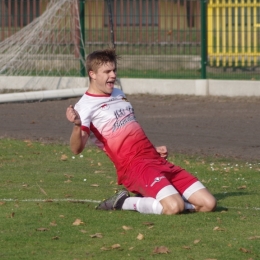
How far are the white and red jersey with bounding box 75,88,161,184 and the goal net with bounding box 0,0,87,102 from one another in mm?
10970

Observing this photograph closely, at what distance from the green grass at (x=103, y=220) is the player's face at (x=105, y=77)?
3.65 ft

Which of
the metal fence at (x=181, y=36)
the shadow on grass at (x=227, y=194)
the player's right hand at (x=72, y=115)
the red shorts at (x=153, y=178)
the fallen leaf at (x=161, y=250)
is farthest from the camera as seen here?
the metal fence at (x=181, y=36)

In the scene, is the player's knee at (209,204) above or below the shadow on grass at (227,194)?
above

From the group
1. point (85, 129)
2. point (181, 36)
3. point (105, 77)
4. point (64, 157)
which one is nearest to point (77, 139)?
point (85, 129)

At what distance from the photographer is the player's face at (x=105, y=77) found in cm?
822

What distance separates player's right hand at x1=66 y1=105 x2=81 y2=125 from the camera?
25.1 feet

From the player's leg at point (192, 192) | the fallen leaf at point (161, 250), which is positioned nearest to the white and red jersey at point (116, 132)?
the player's leg at point (192, 192)

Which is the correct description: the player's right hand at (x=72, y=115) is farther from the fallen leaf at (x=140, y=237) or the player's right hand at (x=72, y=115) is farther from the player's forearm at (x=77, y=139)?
the fallen leaf at (x=140, y=237)

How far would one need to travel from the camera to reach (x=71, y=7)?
20.2 m

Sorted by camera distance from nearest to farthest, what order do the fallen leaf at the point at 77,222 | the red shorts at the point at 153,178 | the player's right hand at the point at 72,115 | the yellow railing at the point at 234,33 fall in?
the fallen leaf at the point at 77,222 → the player's right hand at the point at 72,115 → the red shorts at the point at 153,178 → the yellow railing at the point at 234,33

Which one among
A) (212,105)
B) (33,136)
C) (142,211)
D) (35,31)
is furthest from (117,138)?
(35,31)

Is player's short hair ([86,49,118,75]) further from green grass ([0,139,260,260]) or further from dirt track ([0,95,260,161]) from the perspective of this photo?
dirt track ([0,95,260,161])

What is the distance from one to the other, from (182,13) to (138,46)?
1301 millimetres

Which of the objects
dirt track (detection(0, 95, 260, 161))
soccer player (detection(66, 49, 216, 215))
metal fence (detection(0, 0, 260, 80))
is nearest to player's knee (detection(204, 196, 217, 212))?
soccer player (detection(66, 49, 216, 215))
